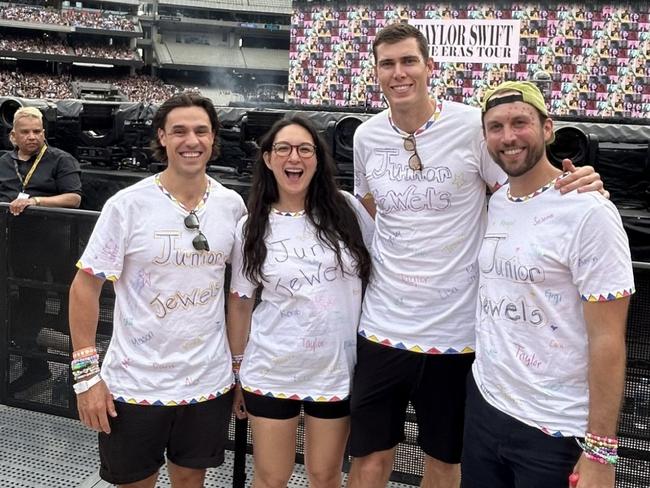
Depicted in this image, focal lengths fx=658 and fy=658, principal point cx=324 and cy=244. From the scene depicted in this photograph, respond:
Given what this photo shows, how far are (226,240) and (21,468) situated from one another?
161 centimetres

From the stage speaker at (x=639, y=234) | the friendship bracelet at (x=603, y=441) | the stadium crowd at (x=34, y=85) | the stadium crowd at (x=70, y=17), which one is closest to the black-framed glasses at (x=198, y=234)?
the friendship bracelet at (x=603, y=441)

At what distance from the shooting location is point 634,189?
711 centimetres

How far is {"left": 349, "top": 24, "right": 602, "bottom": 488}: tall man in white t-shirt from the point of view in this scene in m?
2.17

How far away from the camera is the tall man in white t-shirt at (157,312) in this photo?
2145 mm

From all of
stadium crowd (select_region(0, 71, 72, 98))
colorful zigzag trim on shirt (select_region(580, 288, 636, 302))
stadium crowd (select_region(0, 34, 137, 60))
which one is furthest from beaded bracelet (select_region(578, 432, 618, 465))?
stadium crowd (select_region(0, 34, 137, 60))

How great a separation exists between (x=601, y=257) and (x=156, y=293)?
1350 mm

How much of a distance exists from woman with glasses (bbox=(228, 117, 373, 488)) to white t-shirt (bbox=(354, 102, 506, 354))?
0.13 meters

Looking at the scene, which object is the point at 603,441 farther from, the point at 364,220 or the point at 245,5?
the point at 245,5

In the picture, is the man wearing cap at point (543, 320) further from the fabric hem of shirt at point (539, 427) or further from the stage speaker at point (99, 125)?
the stage speaker at point (99, 125)

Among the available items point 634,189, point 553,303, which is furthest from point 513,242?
point 634,189

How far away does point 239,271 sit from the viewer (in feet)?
7.53

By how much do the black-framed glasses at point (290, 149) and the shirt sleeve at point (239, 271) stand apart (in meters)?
0.28

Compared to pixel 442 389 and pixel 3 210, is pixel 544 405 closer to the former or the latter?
pixel 442 389

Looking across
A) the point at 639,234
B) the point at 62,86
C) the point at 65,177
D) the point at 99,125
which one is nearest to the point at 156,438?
the point at 65,177
